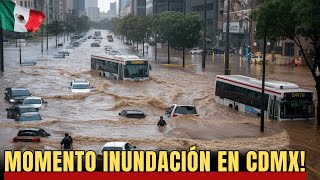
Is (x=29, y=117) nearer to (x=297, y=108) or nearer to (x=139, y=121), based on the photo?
(x=139, y=121)

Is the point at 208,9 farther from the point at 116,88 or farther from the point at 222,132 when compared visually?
the point at 222,132

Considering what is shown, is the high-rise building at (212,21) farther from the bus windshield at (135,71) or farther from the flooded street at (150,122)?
the bus windshield at (135,71)

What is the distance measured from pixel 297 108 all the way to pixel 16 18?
67.8 ft

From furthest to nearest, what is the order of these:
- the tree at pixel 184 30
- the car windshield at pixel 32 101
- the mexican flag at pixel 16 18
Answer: the tree at pixel 184 30, the car windshield at pixel 32 101, the mexican flag at pixel 16 18

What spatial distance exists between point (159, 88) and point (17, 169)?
Result: 36.9 meters

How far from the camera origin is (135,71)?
54.0m

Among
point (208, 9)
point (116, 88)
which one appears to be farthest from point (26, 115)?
point (208, 9)

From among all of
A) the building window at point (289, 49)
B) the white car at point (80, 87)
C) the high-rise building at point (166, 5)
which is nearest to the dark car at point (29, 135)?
the white car at point (80, 87)

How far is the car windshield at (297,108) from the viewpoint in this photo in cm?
3148

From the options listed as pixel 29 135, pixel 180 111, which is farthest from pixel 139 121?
pixel 29 135

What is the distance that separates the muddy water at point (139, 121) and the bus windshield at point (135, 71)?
1.34 m

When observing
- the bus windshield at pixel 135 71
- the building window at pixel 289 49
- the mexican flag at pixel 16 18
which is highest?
the mexican flag at pixel 16 18

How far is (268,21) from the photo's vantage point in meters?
30.9
